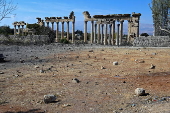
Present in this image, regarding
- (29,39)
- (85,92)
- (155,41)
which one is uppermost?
(29,39)

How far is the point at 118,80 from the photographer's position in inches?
359

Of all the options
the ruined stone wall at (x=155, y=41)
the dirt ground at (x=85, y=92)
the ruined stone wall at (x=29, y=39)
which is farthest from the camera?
the ruined stone wall at (x=29, y=39)

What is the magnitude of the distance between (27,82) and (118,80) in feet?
11.3

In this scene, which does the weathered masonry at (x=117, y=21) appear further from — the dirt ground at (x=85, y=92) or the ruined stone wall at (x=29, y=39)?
the dirt ground at (x=85, y=92)

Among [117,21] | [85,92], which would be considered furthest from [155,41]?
[85,92]

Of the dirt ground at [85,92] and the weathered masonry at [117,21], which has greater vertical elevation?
the weathered masonry at [117,21]

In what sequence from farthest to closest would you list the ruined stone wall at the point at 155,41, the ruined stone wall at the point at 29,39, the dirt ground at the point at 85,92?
1. the ruined stone wall at the point at 29,39
2. the ruined stone wall at the point at 155,41
3. the dirt ground at the point at 85,92

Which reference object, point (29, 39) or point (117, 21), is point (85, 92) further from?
point (117, 21)

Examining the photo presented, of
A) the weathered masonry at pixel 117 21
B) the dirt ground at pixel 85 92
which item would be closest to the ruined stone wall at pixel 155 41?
the weathered masonry at pixel 117 21

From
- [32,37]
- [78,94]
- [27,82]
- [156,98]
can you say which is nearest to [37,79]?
[27,82]

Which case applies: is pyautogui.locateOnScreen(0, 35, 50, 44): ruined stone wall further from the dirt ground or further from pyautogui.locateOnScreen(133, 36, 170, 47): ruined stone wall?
the dirt ground

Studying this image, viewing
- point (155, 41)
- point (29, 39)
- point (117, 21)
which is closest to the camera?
point (155, 41)

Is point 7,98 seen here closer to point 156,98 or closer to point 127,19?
point 156,98

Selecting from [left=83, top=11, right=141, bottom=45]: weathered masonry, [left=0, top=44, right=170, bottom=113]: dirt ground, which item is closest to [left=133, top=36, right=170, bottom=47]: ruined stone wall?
[left=83, top=11, right=141, bottom=45]: weathered masonry
